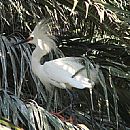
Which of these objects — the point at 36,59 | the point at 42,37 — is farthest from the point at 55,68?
the point at 42,37

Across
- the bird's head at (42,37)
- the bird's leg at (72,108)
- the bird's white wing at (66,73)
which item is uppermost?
the bird's head at (42,37)

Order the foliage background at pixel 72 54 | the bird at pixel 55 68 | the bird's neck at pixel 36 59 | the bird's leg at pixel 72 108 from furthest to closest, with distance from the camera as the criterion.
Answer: the bird's neck at pixel 36 59 < the bird at pixel 55 68 < the bird's leg at pixel 72 108 < the foliage background at pixel 72 54

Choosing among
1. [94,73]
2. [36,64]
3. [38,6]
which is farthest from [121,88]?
[38,6]

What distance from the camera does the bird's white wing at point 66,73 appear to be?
1.76 m

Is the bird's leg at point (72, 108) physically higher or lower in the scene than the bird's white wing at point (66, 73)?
lower

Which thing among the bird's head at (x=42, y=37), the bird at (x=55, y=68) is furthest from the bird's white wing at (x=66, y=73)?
the bird's head at (x=42, y=37)

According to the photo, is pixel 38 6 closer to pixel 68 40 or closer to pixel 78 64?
pixel 68 40

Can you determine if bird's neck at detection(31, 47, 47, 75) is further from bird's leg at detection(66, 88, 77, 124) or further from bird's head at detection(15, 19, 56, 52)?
bird's leg at detection(66, 88, 77, 124)

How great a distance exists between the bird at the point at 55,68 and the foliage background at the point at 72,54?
0.04 m

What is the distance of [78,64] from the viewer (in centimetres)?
180

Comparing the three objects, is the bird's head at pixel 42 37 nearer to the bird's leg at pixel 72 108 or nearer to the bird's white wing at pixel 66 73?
the bird's white wing at pixel 66 73

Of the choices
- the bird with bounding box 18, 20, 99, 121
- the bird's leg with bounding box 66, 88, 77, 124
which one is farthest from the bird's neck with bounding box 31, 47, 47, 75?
the bird's leg with bounding box 66, 88, 77, 124

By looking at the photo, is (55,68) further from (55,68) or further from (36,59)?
(36,59)

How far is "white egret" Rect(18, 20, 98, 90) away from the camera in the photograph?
175 centimetres
